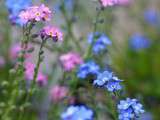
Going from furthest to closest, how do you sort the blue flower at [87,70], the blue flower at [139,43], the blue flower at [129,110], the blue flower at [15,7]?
the blue flower at [139,43] < the blue flower at [15,7] < the blue flower at [87,70] < the blue flower at [129,110]

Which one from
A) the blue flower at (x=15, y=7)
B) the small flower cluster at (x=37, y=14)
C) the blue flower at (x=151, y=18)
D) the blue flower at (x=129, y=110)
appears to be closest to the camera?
the blue flower at (x=129, y=110)

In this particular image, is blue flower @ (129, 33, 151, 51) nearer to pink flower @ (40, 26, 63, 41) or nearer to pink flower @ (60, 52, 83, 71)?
pink flower @ (60, 52, 83, 71)

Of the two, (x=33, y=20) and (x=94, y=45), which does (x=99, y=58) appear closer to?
(x=94, y=45)

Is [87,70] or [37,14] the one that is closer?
Answer: [37,14]

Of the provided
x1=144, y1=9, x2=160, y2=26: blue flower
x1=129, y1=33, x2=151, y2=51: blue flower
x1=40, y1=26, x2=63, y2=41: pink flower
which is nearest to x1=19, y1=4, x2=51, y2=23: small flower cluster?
x1=40, y1=26, x2=63, y2=41: pink flower

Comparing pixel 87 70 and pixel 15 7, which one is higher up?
pixel 15 7

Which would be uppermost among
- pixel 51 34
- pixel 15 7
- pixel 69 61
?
pixel 15 7

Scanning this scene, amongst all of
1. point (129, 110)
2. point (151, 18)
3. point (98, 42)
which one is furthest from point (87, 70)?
point (151, 18)

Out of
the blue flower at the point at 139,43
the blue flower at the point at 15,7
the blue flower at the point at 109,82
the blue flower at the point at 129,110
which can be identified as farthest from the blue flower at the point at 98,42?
the blue flower at the point at 139,43

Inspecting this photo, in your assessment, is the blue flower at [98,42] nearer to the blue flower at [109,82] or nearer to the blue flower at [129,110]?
the blue flower at [109,82]

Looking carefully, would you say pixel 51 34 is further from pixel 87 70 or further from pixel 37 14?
pixel 87 70
